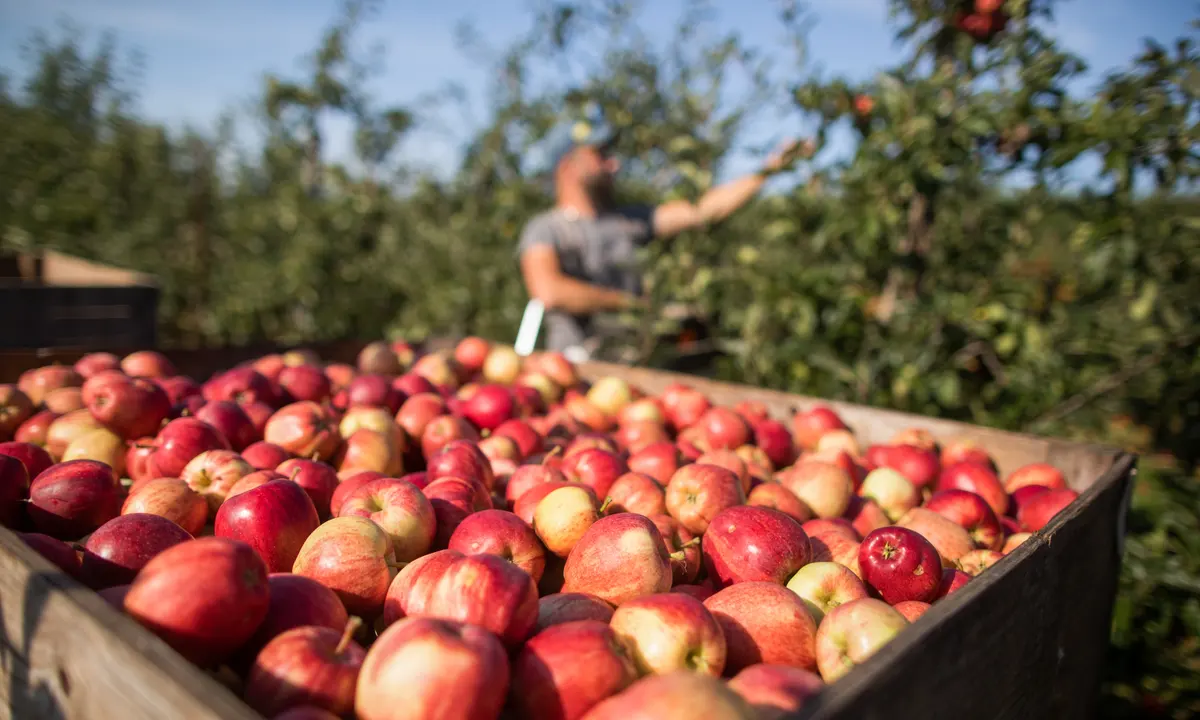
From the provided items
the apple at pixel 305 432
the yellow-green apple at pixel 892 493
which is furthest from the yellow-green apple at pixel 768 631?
the apple at pixel 305 432

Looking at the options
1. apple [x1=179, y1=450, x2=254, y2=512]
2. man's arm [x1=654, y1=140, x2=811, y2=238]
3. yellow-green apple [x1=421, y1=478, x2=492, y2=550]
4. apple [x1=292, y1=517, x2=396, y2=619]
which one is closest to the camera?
apple [x1=292, y1=517, x2=396, y2=619]

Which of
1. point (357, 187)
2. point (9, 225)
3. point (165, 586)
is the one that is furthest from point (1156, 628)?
point (9, 225)

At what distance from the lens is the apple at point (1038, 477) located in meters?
2.45

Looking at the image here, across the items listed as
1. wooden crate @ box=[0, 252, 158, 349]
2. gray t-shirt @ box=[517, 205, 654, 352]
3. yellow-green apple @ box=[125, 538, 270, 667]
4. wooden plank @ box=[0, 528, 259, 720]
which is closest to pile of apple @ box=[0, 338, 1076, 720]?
yellow-green apple @ box=[125, 538, 270, 667]

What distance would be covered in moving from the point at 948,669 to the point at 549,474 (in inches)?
47.9

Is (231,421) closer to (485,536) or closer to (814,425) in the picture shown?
(485,536)

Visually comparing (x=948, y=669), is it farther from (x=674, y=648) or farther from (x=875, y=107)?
(x=875, y=107)

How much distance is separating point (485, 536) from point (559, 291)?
3039 millimetres

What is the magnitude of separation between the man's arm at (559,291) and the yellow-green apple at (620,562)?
302 centimetres

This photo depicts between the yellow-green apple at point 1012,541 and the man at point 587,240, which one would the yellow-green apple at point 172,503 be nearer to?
the yellow-green apple at point 1012,541

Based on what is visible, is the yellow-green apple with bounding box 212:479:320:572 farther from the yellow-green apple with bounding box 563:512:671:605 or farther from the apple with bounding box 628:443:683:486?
the apple with bounding box 628:443:683:486

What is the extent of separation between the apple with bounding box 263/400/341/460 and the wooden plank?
3.29 ft

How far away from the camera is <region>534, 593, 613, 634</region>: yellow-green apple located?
4.70 ft

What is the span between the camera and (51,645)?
112 centimetres
